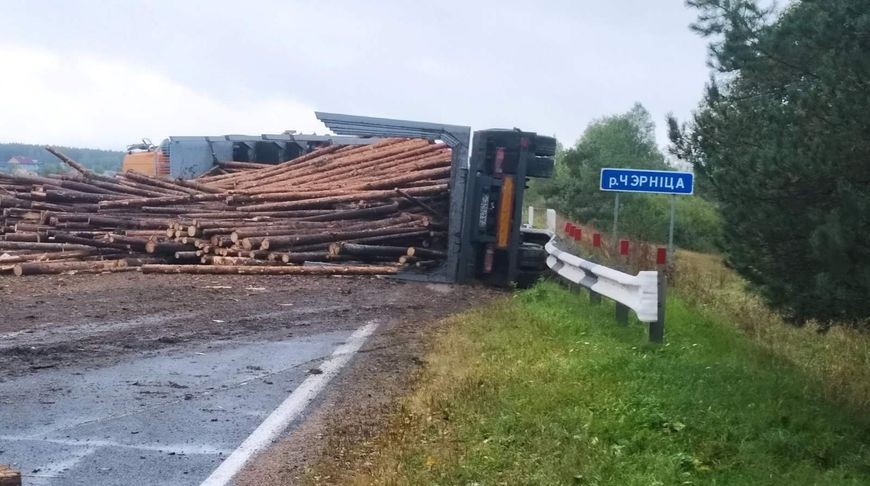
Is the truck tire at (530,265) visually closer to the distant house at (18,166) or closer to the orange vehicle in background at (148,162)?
the orange vehicle in background at (148,162)

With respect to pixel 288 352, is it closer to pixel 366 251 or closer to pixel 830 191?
pixel 830 191

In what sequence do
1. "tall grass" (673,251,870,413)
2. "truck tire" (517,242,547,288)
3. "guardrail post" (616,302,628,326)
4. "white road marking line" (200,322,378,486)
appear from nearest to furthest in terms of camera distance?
"white road marking line" (200,322,378,486) < "tall grass" (673,251,870,413) < "guardrail post" (616,302,628,326) < "truck tire" (517,242,547,288)

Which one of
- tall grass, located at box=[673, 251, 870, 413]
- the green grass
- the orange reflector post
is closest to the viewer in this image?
the green grass

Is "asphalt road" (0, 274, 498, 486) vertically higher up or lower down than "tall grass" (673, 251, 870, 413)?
lower down

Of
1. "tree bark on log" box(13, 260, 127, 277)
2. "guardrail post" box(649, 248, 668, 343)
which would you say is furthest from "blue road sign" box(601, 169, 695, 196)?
"tree bark on log" box(13, 260, 127, 277)

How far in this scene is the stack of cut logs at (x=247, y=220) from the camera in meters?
17.3

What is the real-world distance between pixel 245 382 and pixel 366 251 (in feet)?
28.3

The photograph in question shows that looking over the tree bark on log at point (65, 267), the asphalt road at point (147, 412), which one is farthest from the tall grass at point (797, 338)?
the tree bark on log at point (65, 267)

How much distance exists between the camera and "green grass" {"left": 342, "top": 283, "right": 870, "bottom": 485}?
584 cm

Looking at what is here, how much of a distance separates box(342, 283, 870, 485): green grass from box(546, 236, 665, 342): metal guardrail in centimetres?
26

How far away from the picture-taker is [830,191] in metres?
7.77

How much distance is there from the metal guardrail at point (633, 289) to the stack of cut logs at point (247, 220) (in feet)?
18.3

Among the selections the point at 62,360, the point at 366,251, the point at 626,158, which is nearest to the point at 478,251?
the point at 366,251

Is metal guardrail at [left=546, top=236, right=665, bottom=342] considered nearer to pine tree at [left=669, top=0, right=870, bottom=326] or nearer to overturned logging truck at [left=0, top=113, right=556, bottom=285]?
pine tree at [left=669, top=0, right=870, bottom=326]
